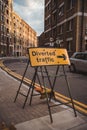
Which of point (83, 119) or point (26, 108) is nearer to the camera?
point (83, 119)

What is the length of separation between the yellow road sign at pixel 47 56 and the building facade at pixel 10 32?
2193 inches

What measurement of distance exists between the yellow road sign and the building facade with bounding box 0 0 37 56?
5569 cm

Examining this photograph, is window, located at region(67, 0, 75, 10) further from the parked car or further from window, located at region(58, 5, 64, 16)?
the parked car

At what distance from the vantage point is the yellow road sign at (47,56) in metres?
4.78

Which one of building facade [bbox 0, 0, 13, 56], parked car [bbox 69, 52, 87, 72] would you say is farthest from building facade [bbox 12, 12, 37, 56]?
parked car [bbox 69, 52, 87, 72]

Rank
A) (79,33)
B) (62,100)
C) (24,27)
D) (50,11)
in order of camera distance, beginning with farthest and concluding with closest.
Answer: (24,27)
(50,11)
(79,33)
(62,100)

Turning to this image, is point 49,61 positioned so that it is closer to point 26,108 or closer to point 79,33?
point 26,108

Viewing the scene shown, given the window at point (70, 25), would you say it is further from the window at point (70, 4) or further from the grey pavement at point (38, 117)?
the grey pavement at point (38, 117)

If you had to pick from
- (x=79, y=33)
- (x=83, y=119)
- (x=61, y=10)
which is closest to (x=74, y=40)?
(x=79, y=33)

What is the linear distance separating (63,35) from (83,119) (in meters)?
24.6

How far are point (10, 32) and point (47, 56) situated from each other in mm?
69979

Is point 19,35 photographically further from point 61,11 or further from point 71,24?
point 71,24

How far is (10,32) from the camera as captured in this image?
72750 millimetres

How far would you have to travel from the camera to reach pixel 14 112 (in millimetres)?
4984
